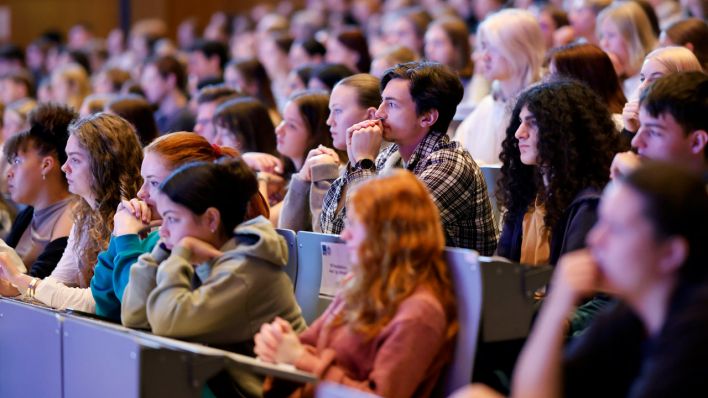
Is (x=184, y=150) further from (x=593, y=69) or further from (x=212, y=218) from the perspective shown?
(x=593, y=69)

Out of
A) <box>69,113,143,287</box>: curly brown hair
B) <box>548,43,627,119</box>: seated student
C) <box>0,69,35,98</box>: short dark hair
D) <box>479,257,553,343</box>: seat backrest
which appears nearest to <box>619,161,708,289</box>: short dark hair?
<box>479,257,553,343</box>: seat backrest

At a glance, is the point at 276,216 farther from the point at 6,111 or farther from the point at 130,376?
the point at 6,111

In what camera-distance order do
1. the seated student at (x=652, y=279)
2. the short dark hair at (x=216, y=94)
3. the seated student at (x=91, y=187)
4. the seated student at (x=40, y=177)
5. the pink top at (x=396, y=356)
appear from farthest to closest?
1. the short dark hair at (x=216, y=94)
2. the seated student at (x=40, y=177)
3. the seated student at (x=91, y=187)
4. the pink top at (x=396, y=356)
5. the seated student at (x=652, y=279)

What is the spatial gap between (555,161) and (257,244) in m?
0.96

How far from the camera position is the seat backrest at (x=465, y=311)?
2312mm

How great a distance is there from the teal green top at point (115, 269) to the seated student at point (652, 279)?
4.93ft

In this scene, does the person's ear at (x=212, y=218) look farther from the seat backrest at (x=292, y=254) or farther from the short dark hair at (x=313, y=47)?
the short dark hair at (x=313, y=47)

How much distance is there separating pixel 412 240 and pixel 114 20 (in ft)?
37.1

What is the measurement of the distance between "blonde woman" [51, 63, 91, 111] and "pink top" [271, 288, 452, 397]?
5.62 m

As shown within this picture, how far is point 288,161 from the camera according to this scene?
14.0 ft

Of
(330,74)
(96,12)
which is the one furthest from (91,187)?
(96,12)

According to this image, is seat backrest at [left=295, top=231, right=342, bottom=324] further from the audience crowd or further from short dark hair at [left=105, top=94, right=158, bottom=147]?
short dark hair at [left=105, top=94, right=158, bottom=147]

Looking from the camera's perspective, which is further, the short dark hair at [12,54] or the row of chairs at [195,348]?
the short dark hair at [12,54]

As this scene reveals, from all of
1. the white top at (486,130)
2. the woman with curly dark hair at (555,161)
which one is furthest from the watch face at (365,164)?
the white top at (486,130)
